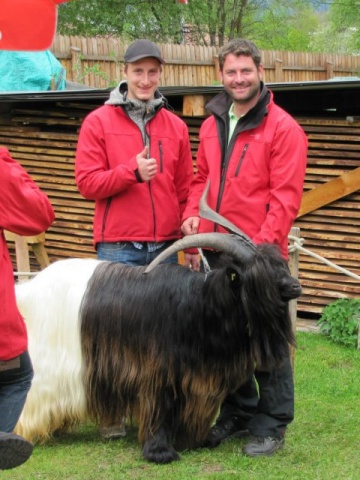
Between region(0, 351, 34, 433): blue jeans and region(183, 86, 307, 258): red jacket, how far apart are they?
167 cm

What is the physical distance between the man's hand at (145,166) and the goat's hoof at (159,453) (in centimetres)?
161

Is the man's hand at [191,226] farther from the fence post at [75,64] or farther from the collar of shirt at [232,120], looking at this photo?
the fence post at [75,64]

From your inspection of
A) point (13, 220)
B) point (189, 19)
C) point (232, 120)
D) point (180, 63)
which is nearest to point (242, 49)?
point (232, 120)

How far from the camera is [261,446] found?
5180 millimetres

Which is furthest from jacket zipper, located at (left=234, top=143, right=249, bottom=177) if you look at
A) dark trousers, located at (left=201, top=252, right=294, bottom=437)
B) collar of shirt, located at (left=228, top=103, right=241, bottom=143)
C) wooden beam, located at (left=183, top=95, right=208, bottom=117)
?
wooden beam, located at (left=183, top=95, right=208, bottom=117)

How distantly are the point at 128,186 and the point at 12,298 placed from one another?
158 cm

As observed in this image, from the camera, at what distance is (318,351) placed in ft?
25.9

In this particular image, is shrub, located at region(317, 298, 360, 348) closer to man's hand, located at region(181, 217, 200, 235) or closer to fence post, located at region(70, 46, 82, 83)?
man's hand, located at region(181, 217, 200, 235)

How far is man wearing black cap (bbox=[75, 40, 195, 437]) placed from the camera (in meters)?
5.34

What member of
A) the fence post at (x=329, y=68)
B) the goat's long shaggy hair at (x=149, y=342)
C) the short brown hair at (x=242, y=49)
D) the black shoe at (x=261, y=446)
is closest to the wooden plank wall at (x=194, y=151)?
the short brown hair at (x=242, y=49)

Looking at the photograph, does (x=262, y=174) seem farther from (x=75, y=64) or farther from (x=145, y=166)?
(x=75, y=64)

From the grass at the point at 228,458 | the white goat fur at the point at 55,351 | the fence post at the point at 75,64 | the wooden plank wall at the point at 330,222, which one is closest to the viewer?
the grass at the point at 228,458

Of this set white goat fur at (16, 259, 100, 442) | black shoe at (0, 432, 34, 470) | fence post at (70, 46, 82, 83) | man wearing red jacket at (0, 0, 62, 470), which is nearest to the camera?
black shoe at (0, 432, 34, 470)

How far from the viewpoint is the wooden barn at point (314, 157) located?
26.7 feet
